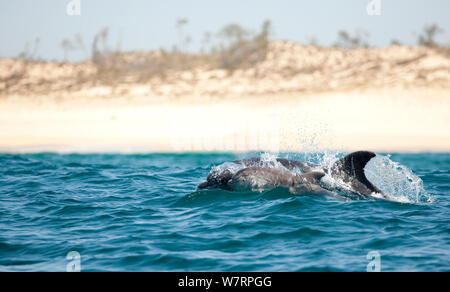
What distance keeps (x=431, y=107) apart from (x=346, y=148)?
780 cm

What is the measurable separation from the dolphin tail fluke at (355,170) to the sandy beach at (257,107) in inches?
409

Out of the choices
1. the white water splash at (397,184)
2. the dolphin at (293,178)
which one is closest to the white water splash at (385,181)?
the white water splash at (397,184)

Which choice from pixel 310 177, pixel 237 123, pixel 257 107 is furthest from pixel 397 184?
pixel 257 107

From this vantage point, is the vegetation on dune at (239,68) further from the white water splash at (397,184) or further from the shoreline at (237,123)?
the white water splash at (397,184)

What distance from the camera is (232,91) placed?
32.3 m

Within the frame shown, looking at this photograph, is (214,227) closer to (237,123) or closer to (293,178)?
(293,178)

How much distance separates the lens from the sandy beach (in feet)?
77.7

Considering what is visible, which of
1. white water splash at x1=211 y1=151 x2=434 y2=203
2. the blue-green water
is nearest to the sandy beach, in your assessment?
white water splash at x1=211 y1=151 x2=434 y2=203

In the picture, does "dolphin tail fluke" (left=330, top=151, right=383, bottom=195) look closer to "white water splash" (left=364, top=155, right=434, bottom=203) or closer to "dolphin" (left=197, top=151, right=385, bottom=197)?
"dolphin" (left=197, top=151, right=385, bottom=197)

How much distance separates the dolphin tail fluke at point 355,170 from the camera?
34.4 feet

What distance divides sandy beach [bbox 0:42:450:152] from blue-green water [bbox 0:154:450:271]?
9939 mm

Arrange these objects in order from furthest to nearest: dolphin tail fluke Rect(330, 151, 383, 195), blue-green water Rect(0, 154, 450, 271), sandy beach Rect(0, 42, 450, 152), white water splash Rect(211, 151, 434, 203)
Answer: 1. sandy beach Rect(0, 42, 450, 152)
2. white water splash Rect(211, 151, 434, 203)
3. dolphin tail fluke Rect(330, 151, 383, 195)
4. blue-green water Rect(0, 154, 450, 271)
